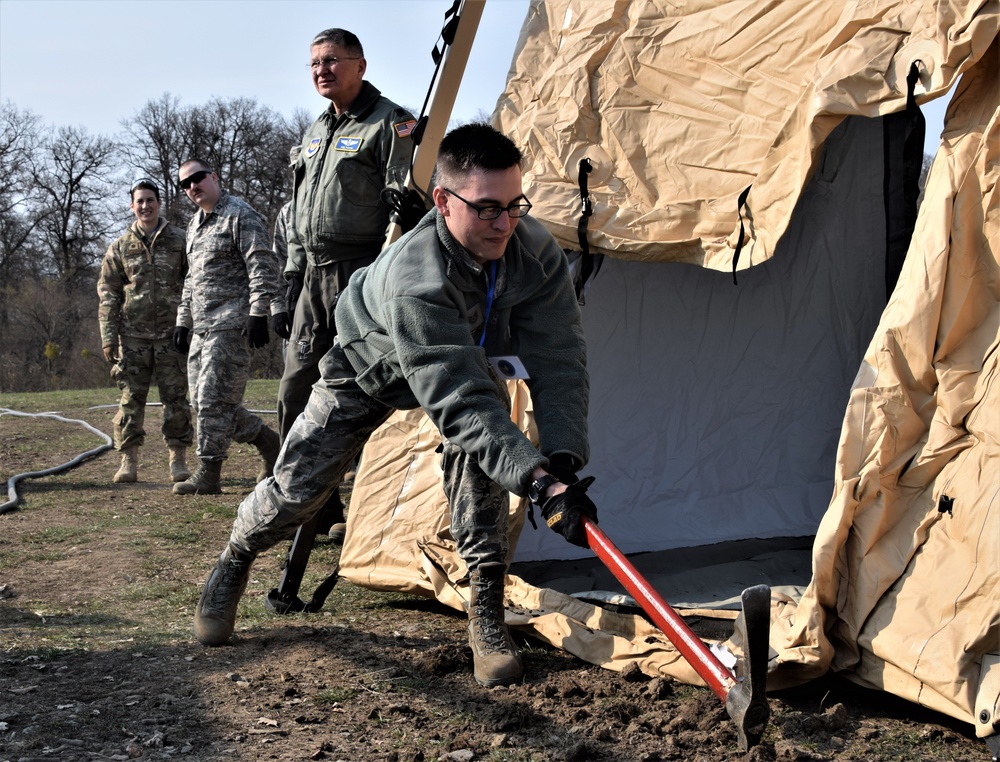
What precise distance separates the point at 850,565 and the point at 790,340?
1.86 meters

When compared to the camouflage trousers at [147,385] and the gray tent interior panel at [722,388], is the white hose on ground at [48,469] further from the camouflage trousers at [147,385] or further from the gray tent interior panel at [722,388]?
the gray tent interior panel at [722,388]

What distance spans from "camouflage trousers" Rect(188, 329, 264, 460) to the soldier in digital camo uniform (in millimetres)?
1490

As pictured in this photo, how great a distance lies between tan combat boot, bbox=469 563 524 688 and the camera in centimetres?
288

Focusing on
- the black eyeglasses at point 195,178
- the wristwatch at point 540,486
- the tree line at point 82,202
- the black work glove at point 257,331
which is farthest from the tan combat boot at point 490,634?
the tree line at point 82,202

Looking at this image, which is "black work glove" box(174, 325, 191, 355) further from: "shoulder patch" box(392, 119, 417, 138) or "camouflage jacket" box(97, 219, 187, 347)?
"shoulder patch" box(392, 119, 417, 138)

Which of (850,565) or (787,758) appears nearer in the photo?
(787,758)

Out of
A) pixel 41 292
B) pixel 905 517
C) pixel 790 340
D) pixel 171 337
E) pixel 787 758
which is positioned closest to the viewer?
pixel 787 758

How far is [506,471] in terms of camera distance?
2480mm

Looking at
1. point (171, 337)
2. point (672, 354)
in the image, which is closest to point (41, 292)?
point (171, 337)

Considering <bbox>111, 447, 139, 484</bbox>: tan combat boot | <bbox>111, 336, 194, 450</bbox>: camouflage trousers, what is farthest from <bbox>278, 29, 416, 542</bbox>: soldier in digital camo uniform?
<bbox>111, 447, 139, 484</bbox>: tan combat boot

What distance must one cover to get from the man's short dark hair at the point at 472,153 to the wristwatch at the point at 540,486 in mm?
813

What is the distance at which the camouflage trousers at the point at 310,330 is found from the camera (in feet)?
14.3

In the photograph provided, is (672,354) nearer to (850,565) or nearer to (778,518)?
(778,518)

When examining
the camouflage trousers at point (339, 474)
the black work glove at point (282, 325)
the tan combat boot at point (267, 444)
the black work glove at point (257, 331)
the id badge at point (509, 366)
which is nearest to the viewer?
the id badge at point (509, 366)
